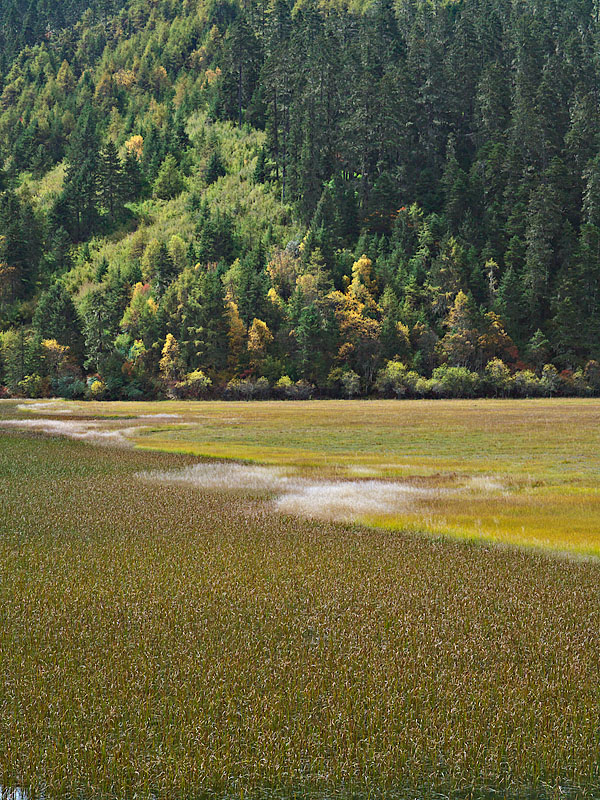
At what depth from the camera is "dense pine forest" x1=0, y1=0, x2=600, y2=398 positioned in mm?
96938

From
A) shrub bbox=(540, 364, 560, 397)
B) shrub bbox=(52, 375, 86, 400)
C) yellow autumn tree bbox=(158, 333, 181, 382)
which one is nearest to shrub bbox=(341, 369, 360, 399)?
yellow autumn tree bbox=(158, 333, 181, 382)

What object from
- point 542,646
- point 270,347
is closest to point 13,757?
A: point 542,646

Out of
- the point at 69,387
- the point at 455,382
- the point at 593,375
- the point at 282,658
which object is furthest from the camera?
the point at 69,387

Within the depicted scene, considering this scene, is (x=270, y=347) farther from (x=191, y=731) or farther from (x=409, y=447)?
(x=191, y=731)

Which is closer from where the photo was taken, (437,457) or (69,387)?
(437,457)

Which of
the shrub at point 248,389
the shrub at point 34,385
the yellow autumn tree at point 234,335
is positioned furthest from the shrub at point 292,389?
the shrub at point 34,385

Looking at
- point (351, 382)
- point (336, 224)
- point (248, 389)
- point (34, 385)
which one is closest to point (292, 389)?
point (248, 389)

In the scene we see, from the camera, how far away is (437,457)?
33.4m

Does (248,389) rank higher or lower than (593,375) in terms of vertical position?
higher

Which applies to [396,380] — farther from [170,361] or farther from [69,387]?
[69,387]

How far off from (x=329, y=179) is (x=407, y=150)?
51.1 feet

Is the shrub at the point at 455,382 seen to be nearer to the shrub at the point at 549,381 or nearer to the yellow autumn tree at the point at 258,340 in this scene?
the shrub at the point at 549,381

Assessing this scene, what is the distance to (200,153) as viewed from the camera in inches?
5640

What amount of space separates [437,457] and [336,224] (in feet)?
285
